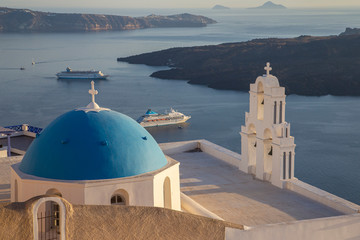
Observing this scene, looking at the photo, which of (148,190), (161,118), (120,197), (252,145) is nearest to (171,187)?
(148,190)

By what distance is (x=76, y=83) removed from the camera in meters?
68.8

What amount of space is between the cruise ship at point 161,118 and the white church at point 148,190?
3190cm

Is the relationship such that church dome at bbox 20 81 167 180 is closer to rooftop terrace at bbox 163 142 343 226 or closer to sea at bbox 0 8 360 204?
rooftop terrace at bbox 163 142 343 226

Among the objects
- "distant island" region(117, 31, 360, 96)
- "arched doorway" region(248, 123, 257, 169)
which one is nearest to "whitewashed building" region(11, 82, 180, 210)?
"arched doorway" region(248, 123, 257, 169)

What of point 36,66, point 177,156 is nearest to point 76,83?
point 36,66

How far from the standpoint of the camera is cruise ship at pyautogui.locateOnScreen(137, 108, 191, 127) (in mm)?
46594

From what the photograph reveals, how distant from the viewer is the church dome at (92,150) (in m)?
10.4

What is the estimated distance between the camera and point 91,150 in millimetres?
10539

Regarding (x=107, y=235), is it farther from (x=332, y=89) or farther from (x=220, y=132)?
(x=332, y=89)

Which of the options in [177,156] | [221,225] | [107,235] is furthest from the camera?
[177,156]

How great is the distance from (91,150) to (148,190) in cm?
115

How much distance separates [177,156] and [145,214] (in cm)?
741

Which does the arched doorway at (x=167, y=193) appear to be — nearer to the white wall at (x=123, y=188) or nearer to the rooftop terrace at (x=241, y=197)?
the white wall at (x=123, y=188)

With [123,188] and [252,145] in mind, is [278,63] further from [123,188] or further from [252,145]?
[123,188]
